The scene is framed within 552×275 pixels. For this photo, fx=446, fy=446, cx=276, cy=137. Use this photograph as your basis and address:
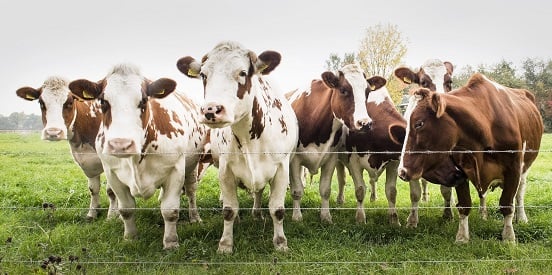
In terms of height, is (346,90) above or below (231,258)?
above

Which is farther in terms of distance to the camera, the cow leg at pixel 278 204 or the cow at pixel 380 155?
the cow at pixel 380 155

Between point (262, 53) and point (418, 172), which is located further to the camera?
point (418, 172)

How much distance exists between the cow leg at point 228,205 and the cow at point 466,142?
72.0 inches

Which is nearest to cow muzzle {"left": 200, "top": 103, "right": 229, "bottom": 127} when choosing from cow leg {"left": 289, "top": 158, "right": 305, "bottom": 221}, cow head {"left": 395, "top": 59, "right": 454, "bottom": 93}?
cow leg {"left": 289, "top": 158, "right": 305, "bottom": 221}

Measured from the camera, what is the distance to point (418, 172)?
472 centimetres

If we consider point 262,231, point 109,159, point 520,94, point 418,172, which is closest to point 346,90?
point 418,172

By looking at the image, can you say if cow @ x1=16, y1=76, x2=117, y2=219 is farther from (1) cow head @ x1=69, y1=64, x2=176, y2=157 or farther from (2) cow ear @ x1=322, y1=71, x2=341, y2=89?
(2) cow ear @ x1=322, y1=71, x2=341, y2=89

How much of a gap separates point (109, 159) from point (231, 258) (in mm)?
1741

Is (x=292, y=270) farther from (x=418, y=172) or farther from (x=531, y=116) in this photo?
(x=531, y=116)

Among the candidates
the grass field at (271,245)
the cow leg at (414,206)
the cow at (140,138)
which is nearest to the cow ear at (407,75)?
the cow leg at (414,206)

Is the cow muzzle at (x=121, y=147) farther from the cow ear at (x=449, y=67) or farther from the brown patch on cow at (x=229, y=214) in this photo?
the cow ear at (x=449, y=67)

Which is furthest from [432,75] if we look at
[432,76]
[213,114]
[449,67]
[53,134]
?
[53,134]

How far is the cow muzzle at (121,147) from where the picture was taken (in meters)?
4.01

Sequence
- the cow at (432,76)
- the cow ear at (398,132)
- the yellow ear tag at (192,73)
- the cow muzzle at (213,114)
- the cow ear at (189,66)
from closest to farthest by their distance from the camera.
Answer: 1. the cow muzzle at (213,114)
2. the cow ear at (189,66)
3. the yellow ear tag at (192,73)
4. the cow ear at (398,132)
5. the cow at (432,76)
